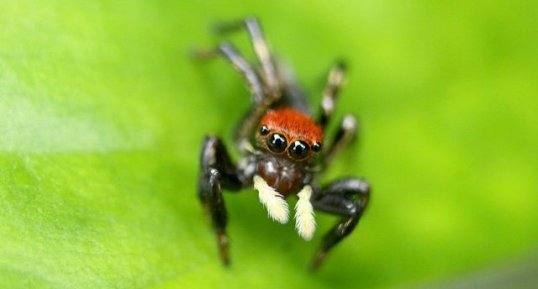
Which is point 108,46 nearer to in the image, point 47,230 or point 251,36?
point 251,36

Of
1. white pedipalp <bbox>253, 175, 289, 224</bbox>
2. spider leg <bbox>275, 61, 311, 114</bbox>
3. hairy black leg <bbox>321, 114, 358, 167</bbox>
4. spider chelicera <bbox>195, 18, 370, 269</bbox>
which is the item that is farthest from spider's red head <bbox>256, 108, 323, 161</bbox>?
spider leg <bbox>275, 61, 311, 114</bbox>

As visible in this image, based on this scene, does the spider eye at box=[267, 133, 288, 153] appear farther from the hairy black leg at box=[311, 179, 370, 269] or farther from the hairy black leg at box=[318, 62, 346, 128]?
the hairy black leg at box=[318, 62, 346, 128]

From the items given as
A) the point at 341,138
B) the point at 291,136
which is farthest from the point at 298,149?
the point at 341,138

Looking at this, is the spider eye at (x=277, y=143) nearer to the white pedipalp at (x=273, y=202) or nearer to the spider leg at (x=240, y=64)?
the white pedipalp at (x=273, y=202)

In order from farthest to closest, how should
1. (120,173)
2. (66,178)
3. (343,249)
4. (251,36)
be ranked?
(251,36) → (343,249) → (120,173) → (66,178)

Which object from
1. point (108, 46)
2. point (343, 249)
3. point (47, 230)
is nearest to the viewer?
point (47, 230)

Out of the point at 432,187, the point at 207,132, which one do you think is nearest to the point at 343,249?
the point at 432,187

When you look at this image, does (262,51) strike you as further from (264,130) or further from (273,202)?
(273,202)
